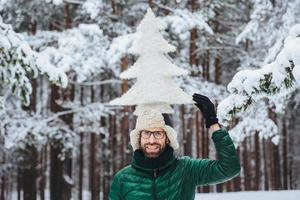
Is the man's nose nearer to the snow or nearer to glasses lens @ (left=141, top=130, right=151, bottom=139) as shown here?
glasses lens @ (left=141, top=130, right=151, bottom=139)

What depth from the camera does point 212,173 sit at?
141 inches

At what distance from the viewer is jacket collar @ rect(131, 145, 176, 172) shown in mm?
3605

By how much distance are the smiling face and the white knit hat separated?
36 mm

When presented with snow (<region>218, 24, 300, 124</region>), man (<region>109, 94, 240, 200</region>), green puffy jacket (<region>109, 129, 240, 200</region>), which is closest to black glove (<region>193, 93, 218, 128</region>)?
man (<region>109, 94, 240, 200</region>)

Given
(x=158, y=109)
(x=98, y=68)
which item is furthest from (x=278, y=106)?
(x=158, y=109)

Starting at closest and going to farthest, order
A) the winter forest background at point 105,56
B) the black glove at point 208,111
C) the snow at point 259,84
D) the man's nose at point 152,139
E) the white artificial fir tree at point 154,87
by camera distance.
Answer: the black glove at point 208,111 → the man's nose at point 152,139 → the white artificial fir tree at point 154,87 → the snow at point 259,84 → the winter forest background at point 105,56

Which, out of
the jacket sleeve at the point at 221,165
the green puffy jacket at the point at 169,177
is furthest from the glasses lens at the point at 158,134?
the jacket sleeve at the point at 221,165

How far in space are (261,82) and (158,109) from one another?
164 cm

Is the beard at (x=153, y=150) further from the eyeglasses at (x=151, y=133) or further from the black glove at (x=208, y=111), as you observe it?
the black glove at (x=208, y=111)

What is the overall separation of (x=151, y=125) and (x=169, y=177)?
406 millimetres

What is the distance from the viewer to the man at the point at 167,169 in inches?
138

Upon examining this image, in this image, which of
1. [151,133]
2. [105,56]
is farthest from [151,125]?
[105,56]

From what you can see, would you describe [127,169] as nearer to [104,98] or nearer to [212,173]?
[212,173]

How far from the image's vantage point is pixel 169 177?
11.9ft
